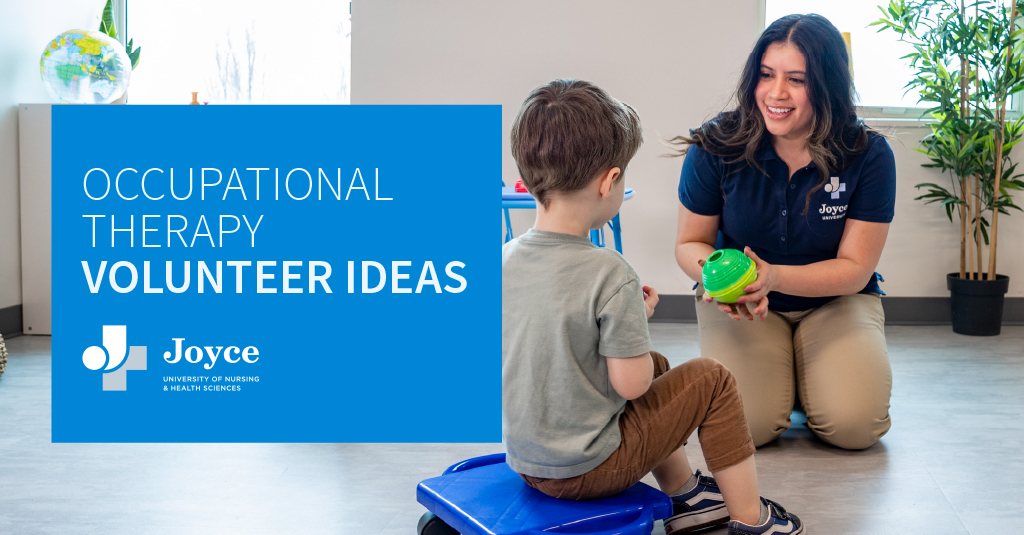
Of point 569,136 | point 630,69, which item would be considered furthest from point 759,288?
point 630,69

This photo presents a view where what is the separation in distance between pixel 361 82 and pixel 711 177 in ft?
6.52

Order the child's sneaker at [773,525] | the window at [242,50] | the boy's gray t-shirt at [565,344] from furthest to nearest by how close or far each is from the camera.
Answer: the window at [242,50]
the child's sneaker at [773,525]
the boy's gray t-shirt at [565,344]

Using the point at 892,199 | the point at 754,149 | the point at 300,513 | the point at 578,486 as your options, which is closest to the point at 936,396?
the point at 892,199

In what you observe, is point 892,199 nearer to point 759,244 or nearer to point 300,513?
point 759,244

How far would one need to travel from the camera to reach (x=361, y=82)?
342 centimetres

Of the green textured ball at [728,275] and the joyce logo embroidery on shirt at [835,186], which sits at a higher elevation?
the joyce logo embroidery on shirt at [835,186]

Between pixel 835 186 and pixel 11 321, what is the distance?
2.89 metres

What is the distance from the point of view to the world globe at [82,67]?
10.1 ft

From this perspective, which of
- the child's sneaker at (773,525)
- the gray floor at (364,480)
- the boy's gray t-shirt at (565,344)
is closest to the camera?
the boy's gray t-shirt at (565,344)

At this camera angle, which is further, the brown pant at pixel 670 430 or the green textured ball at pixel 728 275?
the green textured ball at pixel 728 275

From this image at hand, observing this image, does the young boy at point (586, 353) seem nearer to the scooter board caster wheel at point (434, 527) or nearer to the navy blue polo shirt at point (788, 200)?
the scooter board caster wheel at point (434, 527)

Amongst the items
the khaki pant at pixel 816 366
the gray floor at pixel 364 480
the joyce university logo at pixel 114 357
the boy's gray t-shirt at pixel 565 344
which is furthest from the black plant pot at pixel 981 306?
the joyce university logo at pixel 114 357

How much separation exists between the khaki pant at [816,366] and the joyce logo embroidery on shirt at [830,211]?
22cm

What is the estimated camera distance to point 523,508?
3.79 ft
